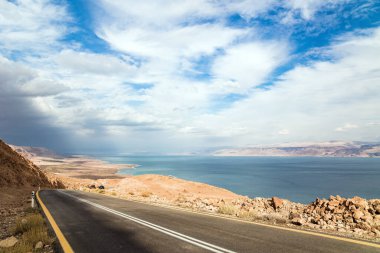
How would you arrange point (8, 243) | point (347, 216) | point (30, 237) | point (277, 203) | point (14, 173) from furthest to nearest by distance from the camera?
point (14, 173), point (277, 203), point (347, 216), point (30, 237), point (8, 243)

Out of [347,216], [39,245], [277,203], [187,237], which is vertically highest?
[347,216]

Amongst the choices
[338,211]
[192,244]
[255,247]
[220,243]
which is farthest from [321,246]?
[338,211]

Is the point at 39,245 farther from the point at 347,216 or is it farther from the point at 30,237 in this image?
the point at 347,216

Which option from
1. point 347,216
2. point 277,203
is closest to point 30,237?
point 347,216

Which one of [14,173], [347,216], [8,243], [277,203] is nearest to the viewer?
[8,243]

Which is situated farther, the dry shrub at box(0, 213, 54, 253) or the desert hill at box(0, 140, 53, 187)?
the desert hill at box(0, 140, 53, 187)

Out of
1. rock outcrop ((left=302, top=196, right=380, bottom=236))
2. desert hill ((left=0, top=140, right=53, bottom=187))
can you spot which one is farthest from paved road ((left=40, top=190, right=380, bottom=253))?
desert hill ((left=0, top=140, right=53, bottom=187))

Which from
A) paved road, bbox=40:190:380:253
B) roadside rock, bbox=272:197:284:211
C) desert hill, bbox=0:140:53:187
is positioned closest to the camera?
paved road, bbox=40:190:380:253

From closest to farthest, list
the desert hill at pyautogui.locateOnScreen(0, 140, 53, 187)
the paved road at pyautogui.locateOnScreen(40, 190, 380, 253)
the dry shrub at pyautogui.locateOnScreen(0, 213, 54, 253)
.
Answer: the paved road at pyautogui.locateOnScreen(40, 190, 380, 253) < the dry shrub at pyautogui.locateOnScreen(0, 213, 54, 253) < the desert hill at pyautogui.locateOnScreen(0, 140, 53, 187)

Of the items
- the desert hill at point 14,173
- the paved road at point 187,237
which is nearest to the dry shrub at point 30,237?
the paved road at point 187,237

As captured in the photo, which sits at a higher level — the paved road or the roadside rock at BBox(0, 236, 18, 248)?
the paved road

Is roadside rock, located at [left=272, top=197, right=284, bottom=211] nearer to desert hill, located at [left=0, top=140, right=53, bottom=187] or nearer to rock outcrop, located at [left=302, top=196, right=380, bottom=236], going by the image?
rock outcrop, located at [left=302, top=196, right=380, bottom=236]

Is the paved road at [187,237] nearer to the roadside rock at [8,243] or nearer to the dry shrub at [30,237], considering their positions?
the dry shrub at [30,237]

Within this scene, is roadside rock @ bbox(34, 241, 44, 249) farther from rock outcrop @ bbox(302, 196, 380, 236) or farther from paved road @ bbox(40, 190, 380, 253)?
rock outcrop @ bbox(302, 196, 380, 236)
